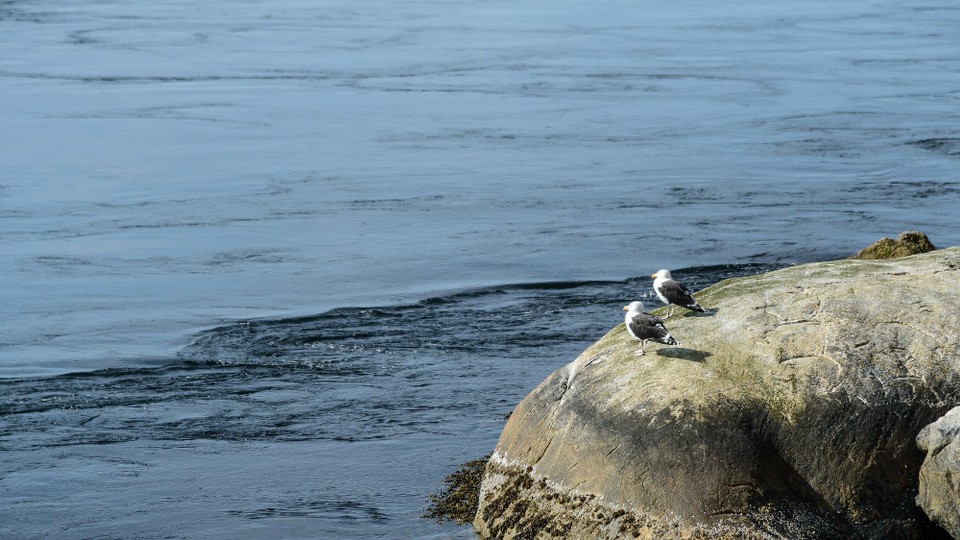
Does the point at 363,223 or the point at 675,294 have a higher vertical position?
the point at 675,294

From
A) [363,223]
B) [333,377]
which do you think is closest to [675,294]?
[333,377]

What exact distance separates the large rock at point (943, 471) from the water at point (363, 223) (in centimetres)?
304

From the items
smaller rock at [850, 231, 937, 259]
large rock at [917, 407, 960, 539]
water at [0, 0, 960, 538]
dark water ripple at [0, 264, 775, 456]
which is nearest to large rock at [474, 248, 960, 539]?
large rock at [917, 407, 960, 539]

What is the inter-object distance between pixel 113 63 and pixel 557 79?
11093 millimetres

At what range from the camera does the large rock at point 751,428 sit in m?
7.20

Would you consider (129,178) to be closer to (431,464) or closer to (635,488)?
(431,464)

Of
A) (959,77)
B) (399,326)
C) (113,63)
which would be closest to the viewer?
(399,326)

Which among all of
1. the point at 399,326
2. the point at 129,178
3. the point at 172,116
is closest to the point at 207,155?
the point at 129,178

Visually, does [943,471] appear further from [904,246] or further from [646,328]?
[904,246]

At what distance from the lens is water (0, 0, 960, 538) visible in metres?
10.4

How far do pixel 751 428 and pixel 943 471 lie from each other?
3.48ft

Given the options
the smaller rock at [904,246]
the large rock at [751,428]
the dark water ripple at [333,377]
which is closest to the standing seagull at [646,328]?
the large rock at [751,428]

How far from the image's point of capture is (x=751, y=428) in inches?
288

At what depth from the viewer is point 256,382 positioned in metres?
12.1
